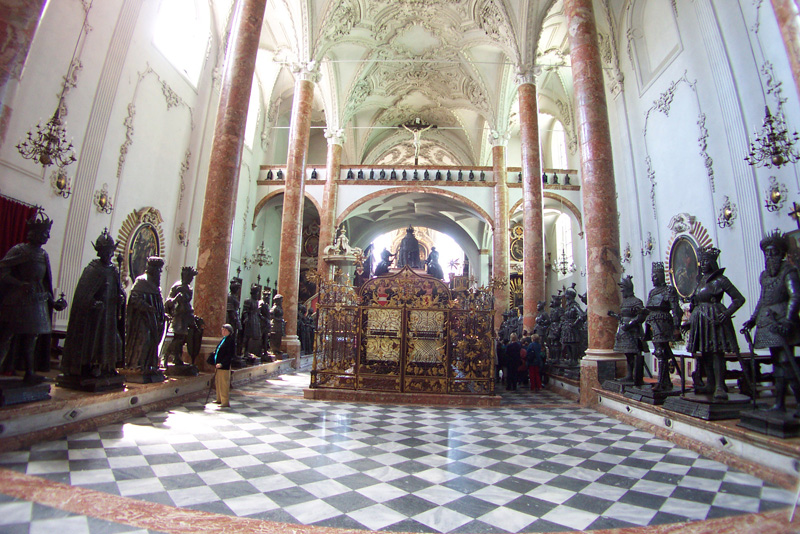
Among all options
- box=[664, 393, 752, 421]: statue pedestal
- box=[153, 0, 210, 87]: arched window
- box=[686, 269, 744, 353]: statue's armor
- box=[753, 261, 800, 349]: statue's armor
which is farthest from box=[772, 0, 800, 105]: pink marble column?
box=[153, 0, 210, 87]: arched window

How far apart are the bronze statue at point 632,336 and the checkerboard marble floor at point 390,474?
98cm

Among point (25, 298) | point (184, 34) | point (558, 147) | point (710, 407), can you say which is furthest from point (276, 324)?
point (558, 147)

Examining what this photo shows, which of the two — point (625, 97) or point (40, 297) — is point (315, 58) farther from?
point (40, 297)

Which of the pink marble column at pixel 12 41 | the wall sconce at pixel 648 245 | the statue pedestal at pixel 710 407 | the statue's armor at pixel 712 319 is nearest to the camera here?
the pink marble column at pixel 12 41

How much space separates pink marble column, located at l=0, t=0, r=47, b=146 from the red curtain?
13.9 feet

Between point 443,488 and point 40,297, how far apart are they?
4.21 m

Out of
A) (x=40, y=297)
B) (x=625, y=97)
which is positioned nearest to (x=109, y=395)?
(x=40, y=297)

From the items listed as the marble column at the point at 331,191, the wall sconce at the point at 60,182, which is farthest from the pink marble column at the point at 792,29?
the marble column at the point at 331,191

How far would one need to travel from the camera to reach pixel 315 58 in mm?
13320

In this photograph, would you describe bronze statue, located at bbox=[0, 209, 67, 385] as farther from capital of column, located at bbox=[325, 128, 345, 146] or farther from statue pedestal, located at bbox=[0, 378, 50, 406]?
capital of column, located at bbox=[325, 128, 345, 146]

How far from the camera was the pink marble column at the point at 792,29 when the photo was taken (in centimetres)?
381

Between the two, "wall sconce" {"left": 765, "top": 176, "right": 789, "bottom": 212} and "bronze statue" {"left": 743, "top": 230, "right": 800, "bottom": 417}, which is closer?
"bronze statue" {"left": 743, "top": 230, "right": 800, "bottom": 417}

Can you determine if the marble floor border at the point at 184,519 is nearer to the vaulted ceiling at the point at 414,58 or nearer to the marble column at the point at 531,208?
the marble column at the point at 531,208

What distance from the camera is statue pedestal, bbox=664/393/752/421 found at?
13.3ft
